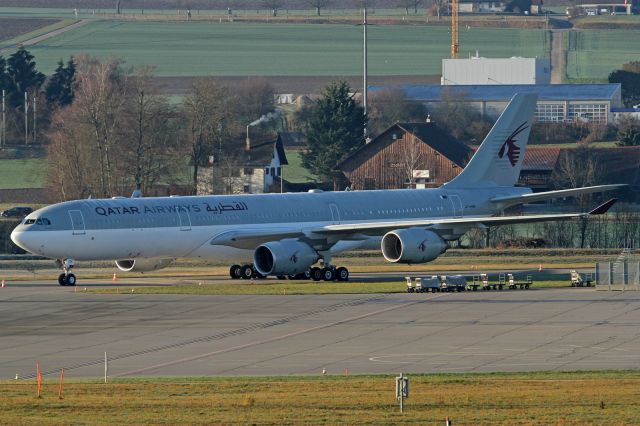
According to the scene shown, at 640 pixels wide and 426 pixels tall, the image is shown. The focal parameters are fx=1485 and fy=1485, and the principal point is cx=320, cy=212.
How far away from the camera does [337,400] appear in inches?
1297

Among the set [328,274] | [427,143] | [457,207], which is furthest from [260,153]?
[328,274]

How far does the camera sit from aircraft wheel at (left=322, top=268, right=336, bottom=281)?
213ft

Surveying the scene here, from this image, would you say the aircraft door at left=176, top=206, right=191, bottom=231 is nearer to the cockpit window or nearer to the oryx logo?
the cockpit window

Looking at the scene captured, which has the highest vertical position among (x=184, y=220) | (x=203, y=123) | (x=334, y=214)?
(x=203, y=123)

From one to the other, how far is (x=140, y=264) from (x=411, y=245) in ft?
39.3

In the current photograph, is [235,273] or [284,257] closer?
[284,257]

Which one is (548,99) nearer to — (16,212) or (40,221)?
(16,212)

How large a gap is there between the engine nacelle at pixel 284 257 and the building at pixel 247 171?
5148cm

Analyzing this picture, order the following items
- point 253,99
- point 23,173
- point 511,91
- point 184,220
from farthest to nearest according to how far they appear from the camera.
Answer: point 253,99 < point 511,91 < point 23,173 < point 184,220

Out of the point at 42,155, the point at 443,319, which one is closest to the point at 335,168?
the point at 42,155

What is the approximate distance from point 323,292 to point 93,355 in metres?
17.9

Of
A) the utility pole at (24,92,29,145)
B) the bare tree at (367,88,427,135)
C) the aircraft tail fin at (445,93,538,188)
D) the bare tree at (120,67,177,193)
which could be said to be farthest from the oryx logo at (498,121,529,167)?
the bare tree at (367,88,427,135)

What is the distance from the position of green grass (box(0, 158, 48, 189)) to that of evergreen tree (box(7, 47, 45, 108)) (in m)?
26.8

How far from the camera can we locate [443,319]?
162ft
